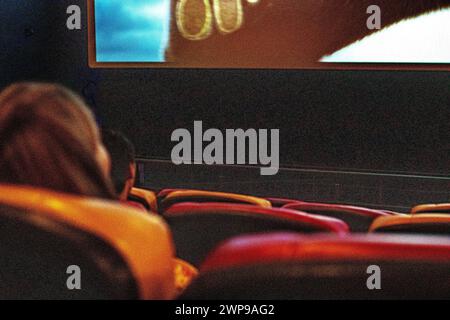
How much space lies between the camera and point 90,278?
66cm

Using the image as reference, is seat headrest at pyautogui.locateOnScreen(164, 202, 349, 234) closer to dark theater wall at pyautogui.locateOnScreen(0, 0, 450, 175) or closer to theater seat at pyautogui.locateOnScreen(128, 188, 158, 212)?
theater seat at pyautogui.locateOnScreen(128, 188, 158, 212)

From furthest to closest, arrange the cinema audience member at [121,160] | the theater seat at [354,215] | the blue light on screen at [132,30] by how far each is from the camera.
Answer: the blue light on screen at [132,30] < the theater seat at [354,215] < the cinema audience member at [121,160]

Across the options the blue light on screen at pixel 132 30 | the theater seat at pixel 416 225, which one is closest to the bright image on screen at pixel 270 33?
the blue light on screen at pixel 132 30

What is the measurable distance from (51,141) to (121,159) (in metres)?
0.84

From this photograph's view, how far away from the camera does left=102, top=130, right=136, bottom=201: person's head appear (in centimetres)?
139

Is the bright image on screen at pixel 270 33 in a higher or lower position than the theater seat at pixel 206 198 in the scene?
higher

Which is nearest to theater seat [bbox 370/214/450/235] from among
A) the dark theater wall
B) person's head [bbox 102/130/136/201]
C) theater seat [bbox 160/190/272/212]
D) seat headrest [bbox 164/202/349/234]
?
seat headrest [bbox 164/202/349/234]

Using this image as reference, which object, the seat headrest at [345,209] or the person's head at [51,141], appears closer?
the person's head at [51,141]

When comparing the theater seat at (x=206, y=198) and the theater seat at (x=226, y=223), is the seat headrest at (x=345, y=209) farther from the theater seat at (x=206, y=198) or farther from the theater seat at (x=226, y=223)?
the theater seat at (x=226, y=223)

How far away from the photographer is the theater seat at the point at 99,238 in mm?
596

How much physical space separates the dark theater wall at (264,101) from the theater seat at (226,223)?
4.62 meters

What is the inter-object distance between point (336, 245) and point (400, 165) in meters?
4.99

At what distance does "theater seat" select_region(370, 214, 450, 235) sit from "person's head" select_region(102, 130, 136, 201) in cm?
53
